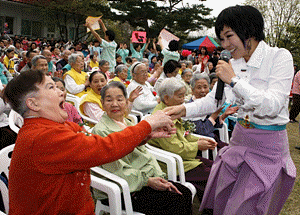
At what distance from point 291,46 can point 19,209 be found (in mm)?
17083

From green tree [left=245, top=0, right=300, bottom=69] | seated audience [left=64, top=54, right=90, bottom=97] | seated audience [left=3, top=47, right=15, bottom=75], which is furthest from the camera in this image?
green tree [left=245, top=0, right=300, bottom=69]

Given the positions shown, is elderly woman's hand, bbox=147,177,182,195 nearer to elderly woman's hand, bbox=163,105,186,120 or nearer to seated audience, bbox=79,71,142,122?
elderly woman's hand, bbox=163,105,186,120

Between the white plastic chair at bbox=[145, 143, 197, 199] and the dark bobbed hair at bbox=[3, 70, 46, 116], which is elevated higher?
the dark bobbed hair at bbox=[3, 70, 46, 116]

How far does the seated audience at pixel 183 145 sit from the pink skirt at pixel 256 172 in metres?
0.77

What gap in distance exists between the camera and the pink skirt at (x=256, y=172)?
1827 mm

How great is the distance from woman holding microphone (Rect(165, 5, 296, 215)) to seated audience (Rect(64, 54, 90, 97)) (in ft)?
10.9

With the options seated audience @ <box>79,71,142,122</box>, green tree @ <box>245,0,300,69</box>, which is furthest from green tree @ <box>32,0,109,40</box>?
seated audience @ <box>79,71,142,122</box>

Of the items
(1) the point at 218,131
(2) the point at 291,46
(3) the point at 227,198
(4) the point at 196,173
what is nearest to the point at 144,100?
(1) the point at 218,131

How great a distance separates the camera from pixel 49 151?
54.0 inches

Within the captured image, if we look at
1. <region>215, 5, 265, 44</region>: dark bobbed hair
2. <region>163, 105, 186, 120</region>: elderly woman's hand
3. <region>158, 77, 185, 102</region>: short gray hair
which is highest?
<region>215, 5, 265, 44</region>: dark bobbed hair

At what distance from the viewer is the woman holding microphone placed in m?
1.66

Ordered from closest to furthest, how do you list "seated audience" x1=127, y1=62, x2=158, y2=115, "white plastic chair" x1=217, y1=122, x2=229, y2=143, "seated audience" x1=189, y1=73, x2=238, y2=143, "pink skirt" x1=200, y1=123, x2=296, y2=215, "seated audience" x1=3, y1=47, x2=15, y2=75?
"pink skirt" x1=200, y1=123, x2=296, y2=215 < "seated audience" x1=189, y1=73, x2=238, y2=143 < "white plastic chair" x1=217, y1=122, x2=229, y2=143 < "seated audience" x1=127, y1=62, x2=158, y2=115 < "seated audience" x1=3, y1=47, x2=15, y2=75

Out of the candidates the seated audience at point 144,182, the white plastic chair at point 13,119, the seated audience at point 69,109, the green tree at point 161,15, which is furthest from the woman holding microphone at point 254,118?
the green tree at point 161,15

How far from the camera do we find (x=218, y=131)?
4.17 m
